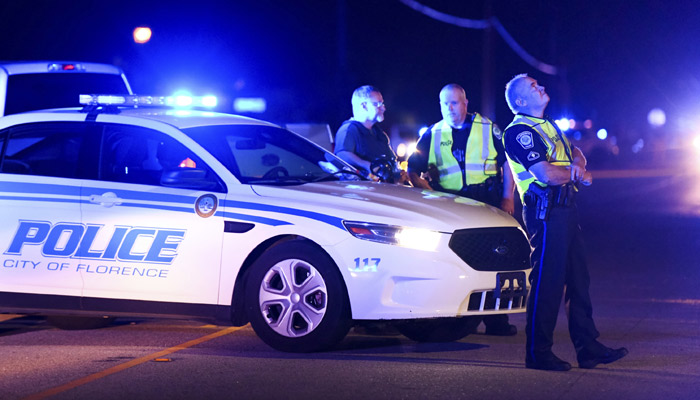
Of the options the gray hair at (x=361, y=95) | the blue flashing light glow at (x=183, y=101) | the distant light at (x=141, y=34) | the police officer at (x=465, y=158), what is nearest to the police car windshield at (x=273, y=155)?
the blue flashing light glow at (x=183, y=101)

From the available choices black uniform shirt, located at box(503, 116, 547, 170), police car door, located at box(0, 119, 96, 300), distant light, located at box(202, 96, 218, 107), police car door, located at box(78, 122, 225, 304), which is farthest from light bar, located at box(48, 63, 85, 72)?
black uniform shirt, located at box(503, 116, 547, 170)

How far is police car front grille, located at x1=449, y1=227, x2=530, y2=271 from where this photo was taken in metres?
7.45

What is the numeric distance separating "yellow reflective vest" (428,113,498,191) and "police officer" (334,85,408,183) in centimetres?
63

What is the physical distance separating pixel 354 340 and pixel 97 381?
2140 mm

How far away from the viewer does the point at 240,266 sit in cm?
764

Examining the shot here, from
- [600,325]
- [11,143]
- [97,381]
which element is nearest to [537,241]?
[600,325]

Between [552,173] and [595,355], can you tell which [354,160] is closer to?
[552,173]

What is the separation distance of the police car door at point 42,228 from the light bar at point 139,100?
0.50 m

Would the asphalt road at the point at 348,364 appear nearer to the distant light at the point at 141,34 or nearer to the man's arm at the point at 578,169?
the man's arm at the point at 578,169

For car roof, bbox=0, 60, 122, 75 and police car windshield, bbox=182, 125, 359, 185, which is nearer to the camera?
police car windshield, bbox=182, 125, 359, 185

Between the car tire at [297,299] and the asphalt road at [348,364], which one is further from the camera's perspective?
the car tire at [297,299]

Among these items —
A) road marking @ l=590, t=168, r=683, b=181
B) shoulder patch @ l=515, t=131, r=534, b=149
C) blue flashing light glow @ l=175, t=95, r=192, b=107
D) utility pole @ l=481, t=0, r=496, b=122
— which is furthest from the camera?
road marking @ l=590, t=168, r=683, b=181

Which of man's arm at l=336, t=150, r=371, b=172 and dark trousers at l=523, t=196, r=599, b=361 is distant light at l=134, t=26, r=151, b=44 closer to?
man's arm at l=336, t=150, r=371, b=172

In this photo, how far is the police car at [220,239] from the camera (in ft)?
24.1
